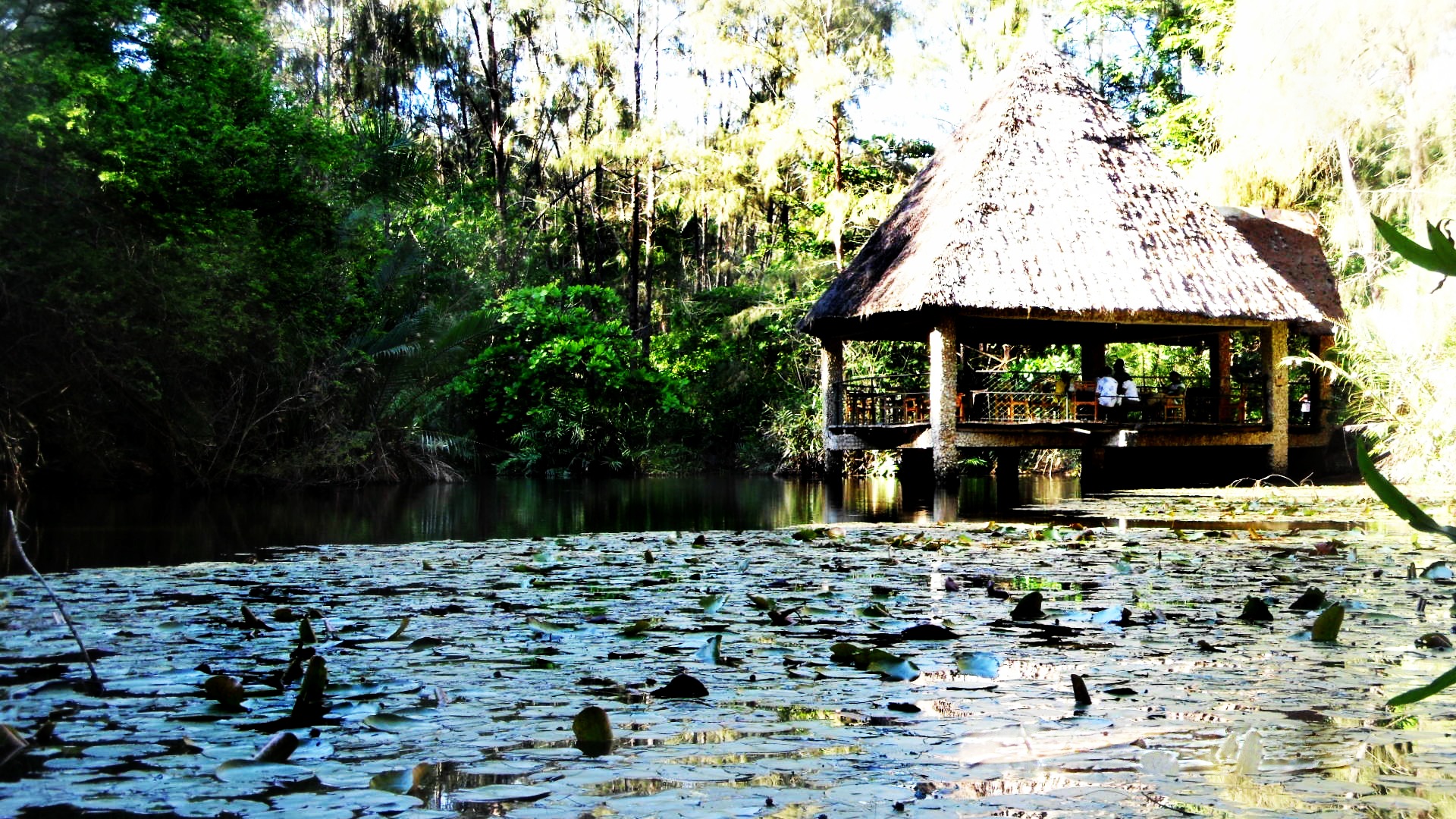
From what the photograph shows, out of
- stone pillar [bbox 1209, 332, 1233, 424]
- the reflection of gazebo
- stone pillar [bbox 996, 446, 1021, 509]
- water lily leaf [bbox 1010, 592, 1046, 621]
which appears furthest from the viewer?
stone pillar [bbox 1209, 332, 1233, 424]

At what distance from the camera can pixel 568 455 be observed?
27.5 metres

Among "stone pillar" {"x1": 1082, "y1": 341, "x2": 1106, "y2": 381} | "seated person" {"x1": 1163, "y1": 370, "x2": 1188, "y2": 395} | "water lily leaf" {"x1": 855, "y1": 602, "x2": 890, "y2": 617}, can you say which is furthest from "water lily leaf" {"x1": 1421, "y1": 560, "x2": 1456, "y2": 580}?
"stone pillar" {"x1": 1082, "y1": 341, "x2": 1106, "y2": 381}

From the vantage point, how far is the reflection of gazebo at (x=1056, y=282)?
16281 millimetres

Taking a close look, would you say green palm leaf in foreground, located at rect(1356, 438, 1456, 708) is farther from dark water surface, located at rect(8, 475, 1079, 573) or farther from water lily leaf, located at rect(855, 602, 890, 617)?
dark water surface, located at rect(8, 475, 1079, 573)

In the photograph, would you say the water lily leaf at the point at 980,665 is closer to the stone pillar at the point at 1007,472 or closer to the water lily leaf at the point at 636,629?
the water lily leaf at the point at 636,629

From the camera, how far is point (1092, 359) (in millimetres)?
20734

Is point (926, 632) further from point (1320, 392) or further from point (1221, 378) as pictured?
point (1320, 392)

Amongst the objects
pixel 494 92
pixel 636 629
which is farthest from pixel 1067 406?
pixel 494 92

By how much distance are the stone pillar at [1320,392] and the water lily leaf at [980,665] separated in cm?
1929

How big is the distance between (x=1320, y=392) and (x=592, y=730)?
68.5 ft

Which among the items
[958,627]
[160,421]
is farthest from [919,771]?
[160,421]

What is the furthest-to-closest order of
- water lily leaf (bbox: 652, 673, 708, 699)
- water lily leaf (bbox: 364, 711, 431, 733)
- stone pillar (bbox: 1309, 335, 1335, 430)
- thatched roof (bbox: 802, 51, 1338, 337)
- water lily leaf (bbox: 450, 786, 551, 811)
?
stone pillar (bbox: 1309, 335, 1335, 430) → thatched roof (bbox: 802, 51, 1338, 337) → water lily leaf (bbox: 652, 673, 708, 699) → water lily leaf (bbox: 364, 711, 431, 733) → water lily leaf (bbox: 450, 786, 551, 811)

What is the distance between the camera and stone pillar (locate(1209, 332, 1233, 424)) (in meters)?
18.9

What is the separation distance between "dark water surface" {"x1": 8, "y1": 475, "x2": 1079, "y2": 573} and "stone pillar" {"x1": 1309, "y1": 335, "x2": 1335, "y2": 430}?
4090mm
